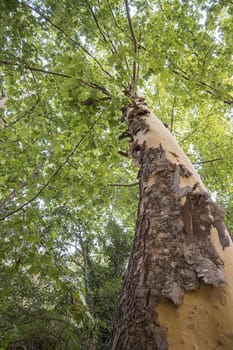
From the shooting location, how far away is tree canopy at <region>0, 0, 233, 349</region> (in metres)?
1.83

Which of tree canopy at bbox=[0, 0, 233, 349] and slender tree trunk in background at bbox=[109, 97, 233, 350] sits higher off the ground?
tree canopy at bbox=[0, 0, 233, 349]

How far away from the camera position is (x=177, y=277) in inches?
36.7

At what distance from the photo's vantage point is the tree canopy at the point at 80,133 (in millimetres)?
1832

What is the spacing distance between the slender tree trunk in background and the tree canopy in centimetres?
63

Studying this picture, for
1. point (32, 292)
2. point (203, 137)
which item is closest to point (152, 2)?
point (203, 137)

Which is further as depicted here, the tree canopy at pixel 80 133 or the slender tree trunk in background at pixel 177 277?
the tree canopy at pixel 80 133

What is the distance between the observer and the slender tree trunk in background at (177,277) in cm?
79

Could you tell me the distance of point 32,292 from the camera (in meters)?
5.10

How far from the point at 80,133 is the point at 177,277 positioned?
5.96 feet

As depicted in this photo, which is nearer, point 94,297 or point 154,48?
point 154,48

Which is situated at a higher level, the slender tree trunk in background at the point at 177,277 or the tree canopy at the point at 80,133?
the tree canopy at the point at 80,133

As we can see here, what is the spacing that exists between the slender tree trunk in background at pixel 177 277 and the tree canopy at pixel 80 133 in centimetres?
63

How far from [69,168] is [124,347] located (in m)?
2.05

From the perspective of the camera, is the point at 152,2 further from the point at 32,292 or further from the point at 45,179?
the point at 32,292
